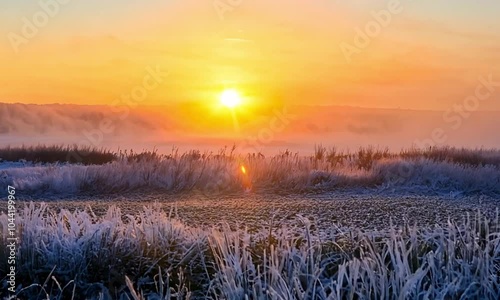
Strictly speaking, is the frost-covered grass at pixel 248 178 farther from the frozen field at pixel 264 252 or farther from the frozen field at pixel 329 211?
the frozen field at pixel 264 252

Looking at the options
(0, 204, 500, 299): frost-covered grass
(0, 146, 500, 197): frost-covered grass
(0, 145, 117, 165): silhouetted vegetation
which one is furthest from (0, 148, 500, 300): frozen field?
(0, 145, 117, 165): silhouetted vegetation

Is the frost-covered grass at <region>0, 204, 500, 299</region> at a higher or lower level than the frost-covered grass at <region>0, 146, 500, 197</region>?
lower

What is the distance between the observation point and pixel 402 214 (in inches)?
255

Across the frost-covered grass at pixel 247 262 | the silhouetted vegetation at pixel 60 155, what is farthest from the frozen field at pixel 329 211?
the silhouetted vegetation at pixel 60 155

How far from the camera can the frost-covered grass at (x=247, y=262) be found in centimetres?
443

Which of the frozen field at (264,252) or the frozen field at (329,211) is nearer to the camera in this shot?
the frozen field at (264,252)

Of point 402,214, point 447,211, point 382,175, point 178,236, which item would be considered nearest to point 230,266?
point 178,236

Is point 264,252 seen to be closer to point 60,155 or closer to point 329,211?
point 329,211

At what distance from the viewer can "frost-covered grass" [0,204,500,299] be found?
443cm

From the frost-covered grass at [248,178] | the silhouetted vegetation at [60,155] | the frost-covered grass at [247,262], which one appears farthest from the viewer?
the silhouetted vegetation at [60,155]

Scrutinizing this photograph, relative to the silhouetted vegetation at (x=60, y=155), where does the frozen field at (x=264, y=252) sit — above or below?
below

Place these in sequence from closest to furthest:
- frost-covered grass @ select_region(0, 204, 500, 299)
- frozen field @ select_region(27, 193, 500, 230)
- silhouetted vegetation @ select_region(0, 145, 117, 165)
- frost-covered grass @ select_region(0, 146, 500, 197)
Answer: frost-covered grass @ select_region(0, 204, 500, 299) → frozen field @ select_region(27, 193, 500, 230) → frost-covered grass @ select_region(0, 146, 500, 197) → silhouetted vegetation @ select_region(0, 145, 117, 165)

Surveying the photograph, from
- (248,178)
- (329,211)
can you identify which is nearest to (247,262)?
(329,211)

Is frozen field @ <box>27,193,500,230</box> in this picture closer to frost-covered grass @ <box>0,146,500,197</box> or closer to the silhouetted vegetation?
frost-covered grass @ <box>0,146,500,197</box>
